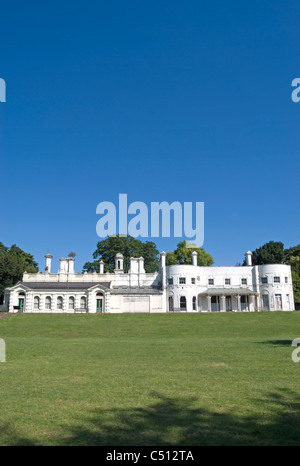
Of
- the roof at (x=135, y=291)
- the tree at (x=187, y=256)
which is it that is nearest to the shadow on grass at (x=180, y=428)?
the roof at (x=135, y=291)

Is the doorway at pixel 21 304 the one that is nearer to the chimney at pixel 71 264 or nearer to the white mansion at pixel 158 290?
the white mansion at pixel 158 290

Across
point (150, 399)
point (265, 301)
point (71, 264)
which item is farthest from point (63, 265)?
point (150, 399)

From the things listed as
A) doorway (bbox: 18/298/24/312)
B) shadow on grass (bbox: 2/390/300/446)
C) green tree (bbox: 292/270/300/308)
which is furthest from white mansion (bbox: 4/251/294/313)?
shadow on grass (bbox: 2/390/300/446)

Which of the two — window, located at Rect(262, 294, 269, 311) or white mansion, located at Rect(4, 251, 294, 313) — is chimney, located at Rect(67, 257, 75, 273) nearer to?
white mansion, located at Rect(4, 251, 294, 313)

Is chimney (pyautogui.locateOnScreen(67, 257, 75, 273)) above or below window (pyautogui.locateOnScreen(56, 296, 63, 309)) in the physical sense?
above

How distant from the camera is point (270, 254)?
82062 mm

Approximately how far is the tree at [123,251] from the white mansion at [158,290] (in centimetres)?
2412

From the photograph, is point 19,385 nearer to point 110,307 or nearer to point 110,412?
point 110,412

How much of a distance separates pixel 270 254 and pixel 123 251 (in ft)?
116

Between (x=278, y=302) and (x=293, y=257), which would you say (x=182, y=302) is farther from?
(x=293, y=257)

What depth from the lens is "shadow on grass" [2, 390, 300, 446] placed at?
19.3 ft

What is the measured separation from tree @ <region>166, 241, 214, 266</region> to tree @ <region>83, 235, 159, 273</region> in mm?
9548

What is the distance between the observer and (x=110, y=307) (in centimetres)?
5925

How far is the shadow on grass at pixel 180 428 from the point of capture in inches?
232
